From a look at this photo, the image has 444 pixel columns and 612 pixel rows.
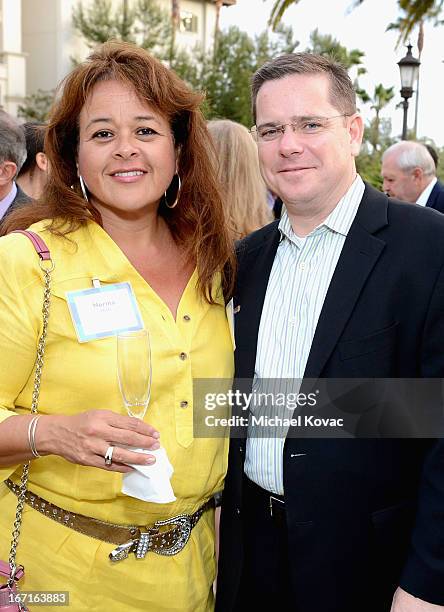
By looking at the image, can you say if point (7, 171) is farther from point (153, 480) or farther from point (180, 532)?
point (153, 480)

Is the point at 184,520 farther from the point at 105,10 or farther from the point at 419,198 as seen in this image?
the point at 105,10

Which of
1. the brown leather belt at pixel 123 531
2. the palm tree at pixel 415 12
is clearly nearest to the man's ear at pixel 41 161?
the brown leather belt at pixel 123 531

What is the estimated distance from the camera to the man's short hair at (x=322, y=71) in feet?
7.93

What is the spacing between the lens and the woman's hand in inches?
72.6

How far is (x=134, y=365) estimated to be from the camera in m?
1.85

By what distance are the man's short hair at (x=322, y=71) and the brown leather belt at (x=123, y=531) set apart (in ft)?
4.91

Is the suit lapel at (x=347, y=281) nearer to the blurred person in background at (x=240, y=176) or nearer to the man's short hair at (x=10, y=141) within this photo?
the blurred person in background at (x=240, y=176)

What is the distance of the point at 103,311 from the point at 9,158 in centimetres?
234

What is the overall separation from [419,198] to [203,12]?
95.0 ft

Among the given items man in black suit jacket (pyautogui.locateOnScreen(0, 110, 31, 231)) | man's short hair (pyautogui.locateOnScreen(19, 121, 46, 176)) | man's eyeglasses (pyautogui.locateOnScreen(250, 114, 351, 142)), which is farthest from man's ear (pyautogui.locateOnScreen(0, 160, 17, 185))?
man's eyeglasses (pyautogui.locateOnScreen(250, 114, 351, 142))

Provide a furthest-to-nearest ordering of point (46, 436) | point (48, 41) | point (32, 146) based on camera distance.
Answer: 1. point (48, 41)
2. point (32, 146)
3. point (46, 436)

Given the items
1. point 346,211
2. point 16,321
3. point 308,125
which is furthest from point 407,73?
point 16,321

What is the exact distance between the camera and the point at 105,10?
2756 centimetres

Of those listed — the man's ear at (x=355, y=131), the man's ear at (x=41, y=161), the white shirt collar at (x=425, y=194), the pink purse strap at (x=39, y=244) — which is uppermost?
the man's ear at (x=355, y=131)
